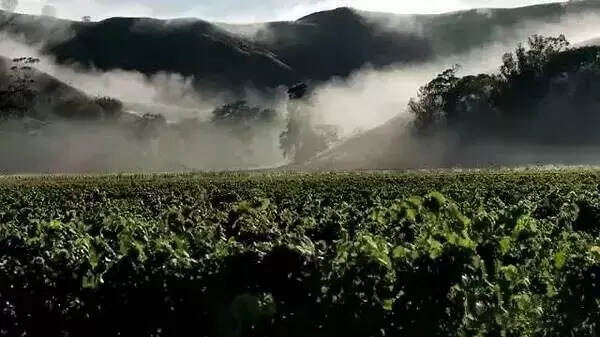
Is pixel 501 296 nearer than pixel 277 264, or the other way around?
pixel 277 264

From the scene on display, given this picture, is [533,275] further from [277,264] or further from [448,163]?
[448,163]

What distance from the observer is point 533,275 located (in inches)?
574

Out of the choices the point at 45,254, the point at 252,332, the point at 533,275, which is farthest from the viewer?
the point at 533,275

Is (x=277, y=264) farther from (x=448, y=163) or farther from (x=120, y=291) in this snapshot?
(x=448, y=163)

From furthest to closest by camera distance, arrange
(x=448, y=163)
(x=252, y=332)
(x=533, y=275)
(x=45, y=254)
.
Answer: (x=448, y=163)
(x=533, y=275)
(x=45, y=254)
(x=252, y=332)

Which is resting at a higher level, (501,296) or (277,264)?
(277,264)

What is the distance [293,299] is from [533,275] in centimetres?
542

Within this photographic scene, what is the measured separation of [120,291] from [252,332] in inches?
84.4

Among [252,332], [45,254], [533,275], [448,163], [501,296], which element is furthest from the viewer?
[448,163]

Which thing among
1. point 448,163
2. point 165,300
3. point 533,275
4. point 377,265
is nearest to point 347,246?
point 377,265

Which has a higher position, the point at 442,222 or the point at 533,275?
the point at 442,222

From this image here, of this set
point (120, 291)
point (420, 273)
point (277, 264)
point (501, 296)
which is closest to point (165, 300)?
point (120, 291)

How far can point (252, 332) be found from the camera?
34.4 feet

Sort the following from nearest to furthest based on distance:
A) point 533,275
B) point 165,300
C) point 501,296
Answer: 1. point 165,300
2. point 501,296
3. point 533,275
